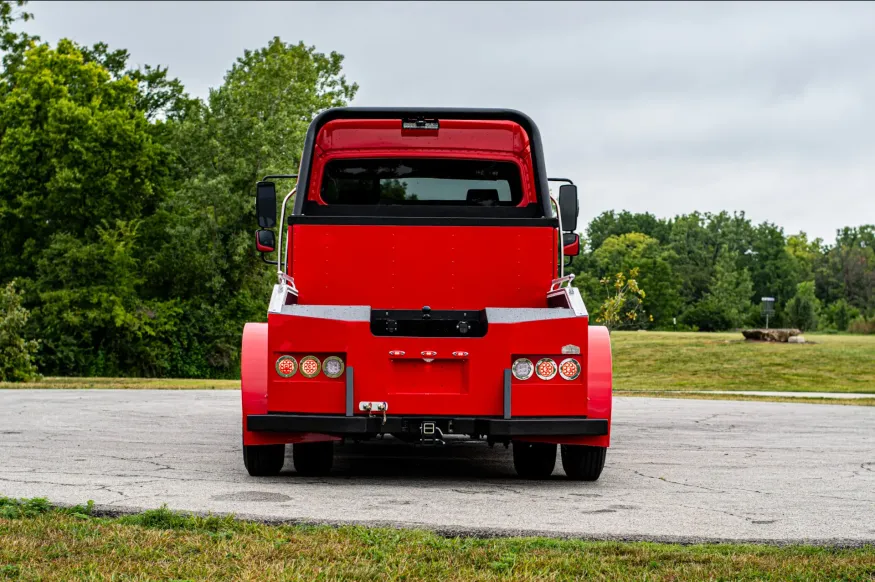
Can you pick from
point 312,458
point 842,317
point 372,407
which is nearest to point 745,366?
point 312,458

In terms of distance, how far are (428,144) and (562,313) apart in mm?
2415

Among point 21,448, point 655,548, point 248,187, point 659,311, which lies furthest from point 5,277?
point 659,311

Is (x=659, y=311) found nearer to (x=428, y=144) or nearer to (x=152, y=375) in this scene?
(x=152, y=375)

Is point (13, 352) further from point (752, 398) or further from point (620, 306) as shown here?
point (620, 306)

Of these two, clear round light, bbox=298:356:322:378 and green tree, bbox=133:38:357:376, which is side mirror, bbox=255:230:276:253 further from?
green tree, bbox=133:38:357:376

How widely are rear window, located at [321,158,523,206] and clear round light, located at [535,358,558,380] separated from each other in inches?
85.8

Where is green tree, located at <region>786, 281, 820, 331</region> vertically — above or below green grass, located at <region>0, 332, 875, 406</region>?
above

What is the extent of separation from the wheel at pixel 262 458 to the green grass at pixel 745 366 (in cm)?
2166

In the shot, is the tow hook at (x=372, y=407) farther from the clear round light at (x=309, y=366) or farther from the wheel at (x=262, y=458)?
the wheel at (x=262, y=458)

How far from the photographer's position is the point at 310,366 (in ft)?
26.0

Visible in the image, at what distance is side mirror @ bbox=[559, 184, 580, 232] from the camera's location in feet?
31.3

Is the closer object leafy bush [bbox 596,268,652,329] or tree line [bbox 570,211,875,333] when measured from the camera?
leafy bush [bbox 596,268,652,329]

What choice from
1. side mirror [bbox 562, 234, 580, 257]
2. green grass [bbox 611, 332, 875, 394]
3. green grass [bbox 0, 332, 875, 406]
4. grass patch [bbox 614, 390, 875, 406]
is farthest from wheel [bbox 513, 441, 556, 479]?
green grass [bbox 611, 332, 875, 394]

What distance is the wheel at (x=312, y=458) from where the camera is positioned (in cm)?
880
